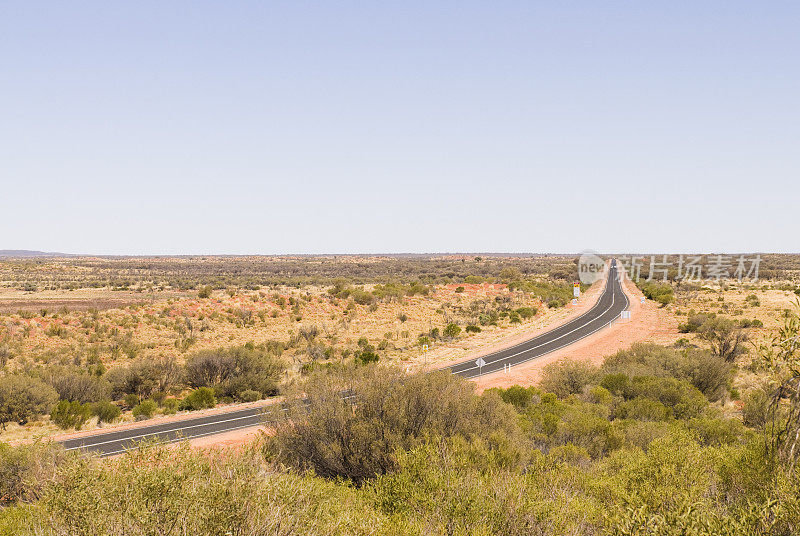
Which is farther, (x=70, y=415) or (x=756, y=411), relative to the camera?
(x=70, y=415)

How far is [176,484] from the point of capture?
719 cm

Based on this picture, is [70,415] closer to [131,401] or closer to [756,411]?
[131,401]

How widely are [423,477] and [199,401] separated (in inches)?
741

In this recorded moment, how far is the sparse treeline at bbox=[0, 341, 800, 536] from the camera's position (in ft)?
21.2

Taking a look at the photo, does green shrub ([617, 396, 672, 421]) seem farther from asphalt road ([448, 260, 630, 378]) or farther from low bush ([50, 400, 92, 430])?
low bush ([50, 400, 92, 430])

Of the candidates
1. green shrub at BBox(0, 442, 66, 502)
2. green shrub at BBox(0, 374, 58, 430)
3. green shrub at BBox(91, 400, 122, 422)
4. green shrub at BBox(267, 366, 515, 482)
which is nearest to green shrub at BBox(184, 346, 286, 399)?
green shrub at BBox(91, 400, 122, 422)

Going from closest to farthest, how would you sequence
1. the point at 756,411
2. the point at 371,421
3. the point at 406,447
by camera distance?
the point at 406,447 → the point at 371,421 → the point at 756,411

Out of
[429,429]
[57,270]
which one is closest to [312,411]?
[429,429]

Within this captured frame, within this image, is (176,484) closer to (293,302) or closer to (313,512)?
(313,512)

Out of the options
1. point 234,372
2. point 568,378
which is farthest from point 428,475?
point 234,372

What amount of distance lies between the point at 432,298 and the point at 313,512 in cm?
5498

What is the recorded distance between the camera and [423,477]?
9.33 meters

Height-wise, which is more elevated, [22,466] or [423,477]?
[423,477]

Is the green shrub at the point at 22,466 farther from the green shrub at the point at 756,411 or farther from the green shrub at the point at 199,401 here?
the green shrub at the point at 756,411
